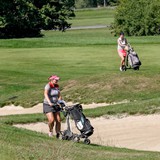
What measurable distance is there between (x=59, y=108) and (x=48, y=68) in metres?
14.1

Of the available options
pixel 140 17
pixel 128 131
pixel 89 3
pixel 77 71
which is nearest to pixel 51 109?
pixel 128 131

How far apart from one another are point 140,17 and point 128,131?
48.3 m

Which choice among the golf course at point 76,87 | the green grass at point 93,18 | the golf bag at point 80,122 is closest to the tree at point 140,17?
the golf course at point 76,87

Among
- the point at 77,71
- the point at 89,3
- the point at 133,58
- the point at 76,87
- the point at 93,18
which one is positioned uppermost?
the point at 133,58

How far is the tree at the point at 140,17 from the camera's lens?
210 feet

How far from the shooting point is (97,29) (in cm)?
9175

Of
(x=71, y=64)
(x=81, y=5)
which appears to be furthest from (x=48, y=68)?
(x=81, y=5)

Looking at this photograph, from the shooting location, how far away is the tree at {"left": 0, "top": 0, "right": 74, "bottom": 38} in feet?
202

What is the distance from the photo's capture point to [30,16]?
62.5m

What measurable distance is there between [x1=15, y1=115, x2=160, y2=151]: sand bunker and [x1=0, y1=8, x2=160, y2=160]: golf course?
0.15 metres

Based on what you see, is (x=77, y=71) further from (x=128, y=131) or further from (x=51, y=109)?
(x=51, y=109)

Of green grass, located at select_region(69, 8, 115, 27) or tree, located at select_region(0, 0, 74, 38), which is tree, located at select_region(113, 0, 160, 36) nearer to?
tree, located at select_region(0, 0, 74, 38)

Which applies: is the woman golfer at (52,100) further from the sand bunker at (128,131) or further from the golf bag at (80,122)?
the sand bunker at (128,131)

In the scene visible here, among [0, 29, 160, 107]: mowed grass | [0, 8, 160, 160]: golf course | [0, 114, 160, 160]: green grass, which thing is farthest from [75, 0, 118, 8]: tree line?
[0, 114, 160, 160]: green grass
